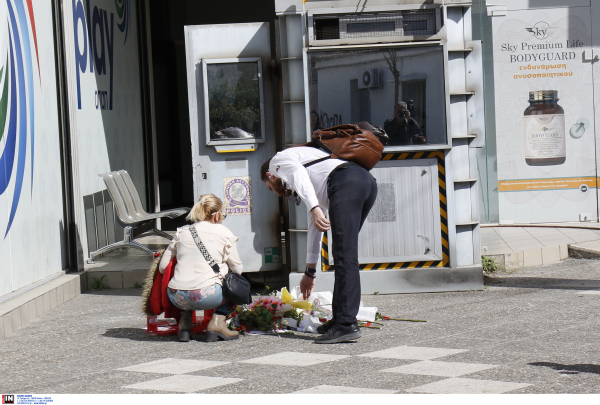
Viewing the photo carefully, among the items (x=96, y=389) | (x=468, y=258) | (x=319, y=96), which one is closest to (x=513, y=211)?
(x=468, y=258)

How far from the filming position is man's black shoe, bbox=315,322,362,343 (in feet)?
16.1

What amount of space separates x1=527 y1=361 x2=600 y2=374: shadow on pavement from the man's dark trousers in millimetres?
1225

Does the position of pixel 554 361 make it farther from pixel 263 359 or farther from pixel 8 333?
pixel 8 333

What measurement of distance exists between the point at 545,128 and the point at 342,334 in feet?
21.4

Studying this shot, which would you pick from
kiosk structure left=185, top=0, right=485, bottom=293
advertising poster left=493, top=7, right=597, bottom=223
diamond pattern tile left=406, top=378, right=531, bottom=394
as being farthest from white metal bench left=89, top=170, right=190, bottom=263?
diamond pattern tile left=406, top=378, right=531, bottom=394

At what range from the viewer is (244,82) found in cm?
690

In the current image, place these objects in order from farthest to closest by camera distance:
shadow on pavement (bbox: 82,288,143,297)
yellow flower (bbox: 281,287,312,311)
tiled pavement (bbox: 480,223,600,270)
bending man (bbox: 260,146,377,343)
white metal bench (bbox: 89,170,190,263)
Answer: white metal bench (bbox: 89,170,190,263) < tiled pavement (bbox: 480,223,600,270) < shadow on pavement (bbox: 82,288,143,297) < yellow flower (bbox: 281,287,312,311) < bending man (bbox: 260,146,377,343)

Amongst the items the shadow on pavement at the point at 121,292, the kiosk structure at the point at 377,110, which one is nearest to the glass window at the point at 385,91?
the kiosk structure at the point at 377,110

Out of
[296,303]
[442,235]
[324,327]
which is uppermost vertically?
[442,235]

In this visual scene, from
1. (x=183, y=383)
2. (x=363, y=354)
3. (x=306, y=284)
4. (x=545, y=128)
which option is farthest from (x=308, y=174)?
(x=545, y=128)

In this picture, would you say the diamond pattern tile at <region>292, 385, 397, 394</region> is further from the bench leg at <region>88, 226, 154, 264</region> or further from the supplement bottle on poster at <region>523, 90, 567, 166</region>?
the supplement bottle on poster at <region>523, 90, 567, 166</region>

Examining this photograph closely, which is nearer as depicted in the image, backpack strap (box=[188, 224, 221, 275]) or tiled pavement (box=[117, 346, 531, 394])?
tiled pavement (box=[117, 346, 531, 394])

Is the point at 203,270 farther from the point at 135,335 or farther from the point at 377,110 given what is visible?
the point at 377,110

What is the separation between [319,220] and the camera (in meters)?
4.65
